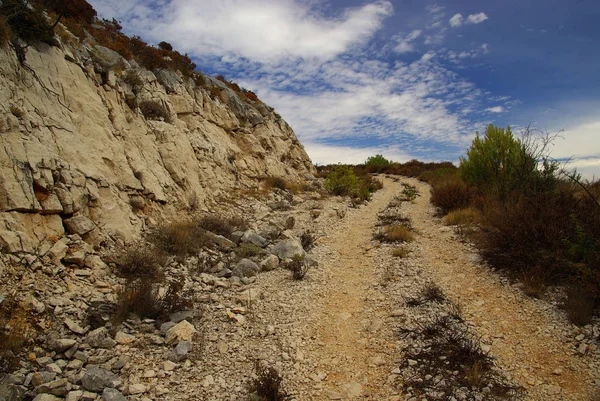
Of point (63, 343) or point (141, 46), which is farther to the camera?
point (141, 46)

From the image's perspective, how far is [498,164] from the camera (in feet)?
45.0

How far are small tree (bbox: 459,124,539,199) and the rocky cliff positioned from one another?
11061mm

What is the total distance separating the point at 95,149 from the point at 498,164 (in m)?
14.6

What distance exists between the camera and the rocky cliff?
6.38 meters

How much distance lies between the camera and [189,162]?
13.4m

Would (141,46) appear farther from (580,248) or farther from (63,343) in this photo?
(580,248)

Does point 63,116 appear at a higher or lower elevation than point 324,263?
higher

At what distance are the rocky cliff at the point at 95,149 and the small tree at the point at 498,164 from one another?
11061 millimetres

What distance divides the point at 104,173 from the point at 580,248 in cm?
1097

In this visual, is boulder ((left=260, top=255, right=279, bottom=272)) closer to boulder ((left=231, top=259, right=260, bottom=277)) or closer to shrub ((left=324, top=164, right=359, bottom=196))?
boulder ((left=231, top=259, right=260, bottom=277))

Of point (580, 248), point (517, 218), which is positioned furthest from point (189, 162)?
point (580, 248)

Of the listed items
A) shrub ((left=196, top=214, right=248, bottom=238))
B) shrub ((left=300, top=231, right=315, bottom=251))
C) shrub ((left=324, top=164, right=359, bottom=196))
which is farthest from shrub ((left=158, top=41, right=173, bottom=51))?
shrub ((left=300, top=231, right=315, bottom=251))

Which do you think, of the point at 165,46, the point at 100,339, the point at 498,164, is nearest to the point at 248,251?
the point at 100,339

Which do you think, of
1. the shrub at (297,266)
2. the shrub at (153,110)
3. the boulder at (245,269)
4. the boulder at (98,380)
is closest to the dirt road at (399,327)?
the shrub at (297,266)
